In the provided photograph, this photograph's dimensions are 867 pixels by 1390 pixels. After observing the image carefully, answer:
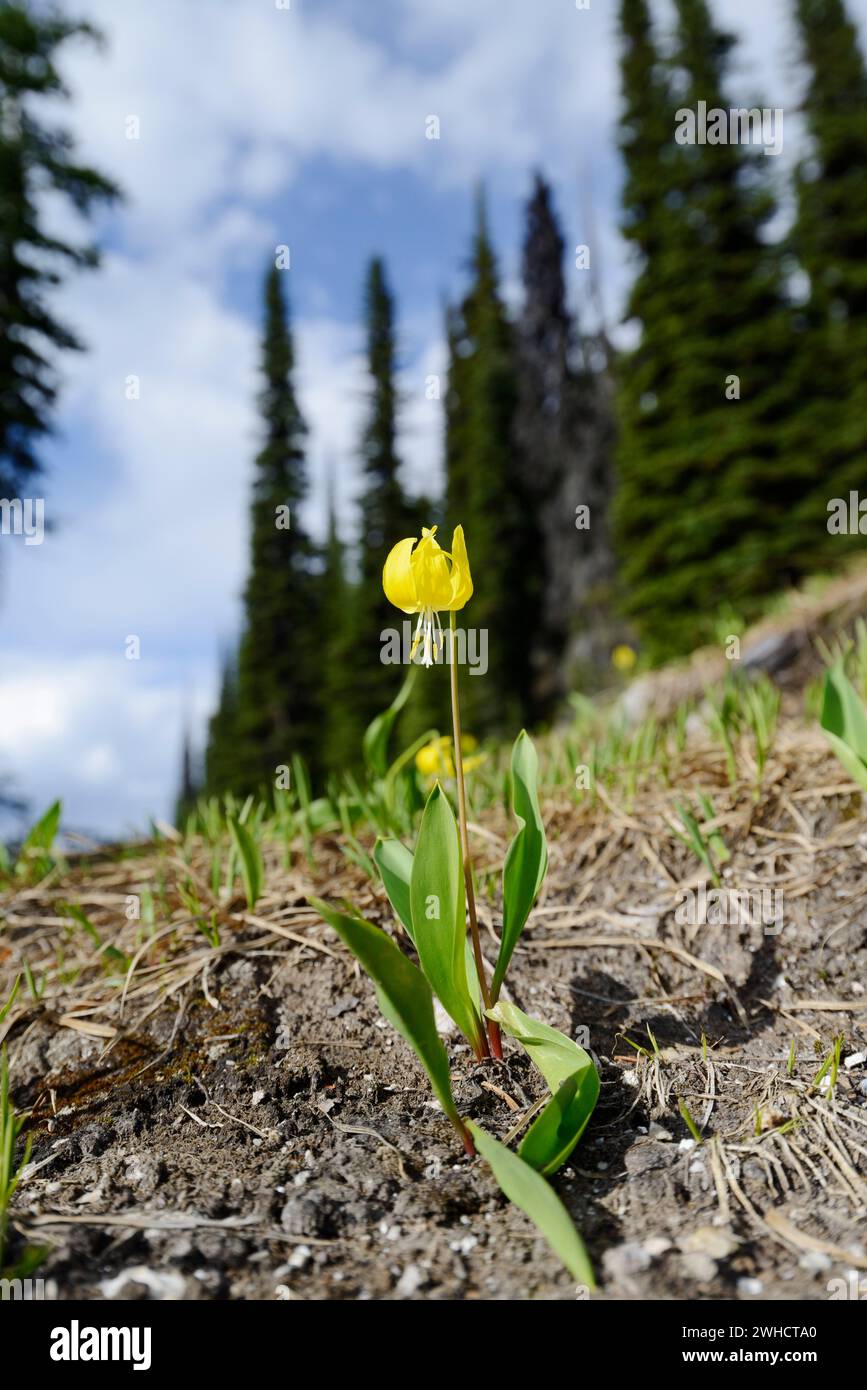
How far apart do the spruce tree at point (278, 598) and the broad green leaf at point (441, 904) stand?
25453 mm

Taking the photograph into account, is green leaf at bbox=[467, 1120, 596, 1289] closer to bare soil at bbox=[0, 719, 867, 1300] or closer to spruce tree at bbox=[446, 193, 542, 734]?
bare soil at bbox=[0, 719, 867, 1300]

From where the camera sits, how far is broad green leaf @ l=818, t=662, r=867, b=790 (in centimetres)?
162

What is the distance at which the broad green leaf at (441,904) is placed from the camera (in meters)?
1.11

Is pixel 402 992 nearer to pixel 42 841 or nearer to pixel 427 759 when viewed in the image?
pixel 427 759

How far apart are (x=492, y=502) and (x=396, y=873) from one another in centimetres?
2452

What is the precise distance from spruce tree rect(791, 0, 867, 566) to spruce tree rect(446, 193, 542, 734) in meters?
9.39

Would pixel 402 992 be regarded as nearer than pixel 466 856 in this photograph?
Yes

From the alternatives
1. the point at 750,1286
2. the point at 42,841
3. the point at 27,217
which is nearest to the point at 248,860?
the point at 42,841

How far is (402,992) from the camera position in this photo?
0.98 m

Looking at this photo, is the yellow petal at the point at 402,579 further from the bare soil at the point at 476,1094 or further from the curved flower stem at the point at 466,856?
the bare soil at the point at 476,1094

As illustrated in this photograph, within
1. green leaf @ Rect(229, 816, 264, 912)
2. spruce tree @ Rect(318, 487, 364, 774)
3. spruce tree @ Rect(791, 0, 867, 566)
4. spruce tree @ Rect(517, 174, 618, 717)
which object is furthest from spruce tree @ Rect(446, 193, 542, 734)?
green leaf @ Rect(229, 816, 264, 912)

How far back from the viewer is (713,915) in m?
1.64

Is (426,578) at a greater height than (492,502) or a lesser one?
lesser

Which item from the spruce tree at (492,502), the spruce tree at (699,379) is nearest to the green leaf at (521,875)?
the spruce tree at (699,379)
